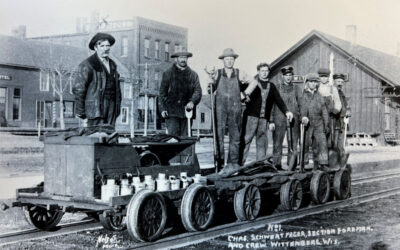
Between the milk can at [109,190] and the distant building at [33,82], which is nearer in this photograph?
the milk can at [109,190]

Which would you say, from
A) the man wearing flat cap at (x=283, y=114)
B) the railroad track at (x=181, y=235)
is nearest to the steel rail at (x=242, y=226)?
the railroad track at (x=181, y=235)

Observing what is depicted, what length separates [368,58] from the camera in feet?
87.3

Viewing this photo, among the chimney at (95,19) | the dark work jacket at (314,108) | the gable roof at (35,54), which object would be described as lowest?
the dark work jacket at (314,108)

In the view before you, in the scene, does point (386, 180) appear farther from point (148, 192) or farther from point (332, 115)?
point (148, 192)

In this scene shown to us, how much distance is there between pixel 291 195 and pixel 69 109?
102ft

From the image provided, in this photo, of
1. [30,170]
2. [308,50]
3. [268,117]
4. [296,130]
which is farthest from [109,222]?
[308,50]

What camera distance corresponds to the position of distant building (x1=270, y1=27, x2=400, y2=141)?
26047 millimetres

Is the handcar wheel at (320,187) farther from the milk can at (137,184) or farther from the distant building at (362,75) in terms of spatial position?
the distant building at (362,75)

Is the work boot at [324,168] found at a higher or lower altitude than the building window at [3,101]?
lower

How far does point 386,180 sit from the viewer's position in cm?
1295

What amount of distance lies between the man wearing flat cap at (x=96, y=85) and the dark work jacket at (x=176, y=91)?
162 cm

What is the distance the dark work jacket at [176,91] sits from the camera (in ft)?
27.5

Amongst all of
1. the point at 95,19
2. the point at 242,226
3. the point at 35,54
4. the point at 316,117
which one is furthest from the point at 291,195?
the point at 35,54

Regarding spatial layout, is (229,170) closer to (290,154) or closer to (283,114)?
(290,154)
